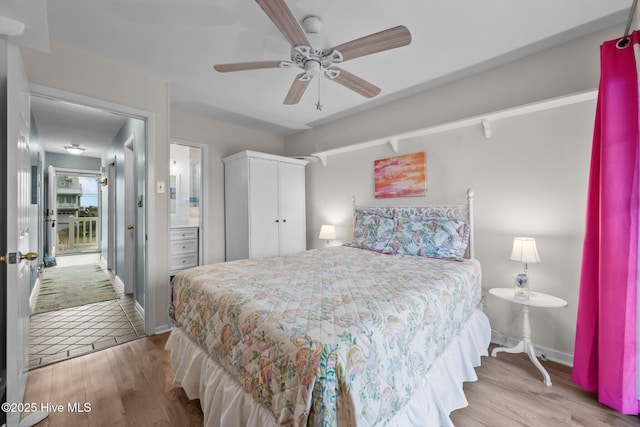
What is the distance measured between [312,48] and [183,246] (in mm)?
3049

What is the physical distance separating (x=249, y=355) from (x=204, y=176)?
10.3 feet

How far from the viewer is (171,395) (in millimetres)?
1792

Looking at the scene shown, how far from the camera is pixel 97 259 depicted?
20.9 ft

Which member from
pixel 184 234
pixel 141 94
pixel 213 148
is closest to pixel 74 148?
pixel 213 148

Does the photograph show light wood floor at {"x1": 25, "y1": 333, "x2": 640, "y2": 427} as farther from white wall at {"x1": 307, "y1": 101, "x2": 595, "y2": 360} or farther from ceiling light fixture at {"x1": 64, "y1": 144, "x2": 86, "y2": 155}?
ceiling light fixture at {"x1": 64, "y1": 144, "x2": 86, "y2": 155}

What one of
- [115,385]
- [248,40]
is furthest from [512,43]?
[115,385]

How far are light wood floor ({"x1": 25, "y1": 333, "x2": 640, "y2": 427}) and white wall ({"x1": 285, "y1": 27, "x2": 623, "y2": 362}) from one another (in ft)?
1.73

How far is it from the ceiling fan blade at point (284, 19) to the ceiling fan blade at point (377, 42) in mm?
246

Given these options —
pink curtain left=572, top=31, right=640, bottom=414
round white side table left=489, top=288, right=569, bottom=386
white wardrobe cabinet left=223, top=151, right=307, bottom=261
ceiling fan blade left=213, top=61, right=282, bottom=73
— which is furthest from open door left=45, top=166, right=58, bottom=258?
pink curtain left=572, top=31, right=640, bottom=414

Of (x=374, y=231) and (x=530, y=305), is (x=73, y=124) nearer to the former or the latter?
(x=374, y=231)

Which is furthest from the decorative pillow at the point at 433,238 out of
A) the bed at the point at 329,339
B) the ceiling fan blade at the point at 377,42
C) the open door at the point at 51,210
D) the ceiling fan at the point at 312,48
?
the open door at the point at 51,210

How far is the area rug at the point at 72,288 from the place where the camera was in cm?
349

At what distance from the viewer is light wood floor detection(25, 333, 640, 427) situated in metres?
1.58

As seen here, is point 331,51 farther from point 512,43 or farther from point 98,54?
point 98,54
